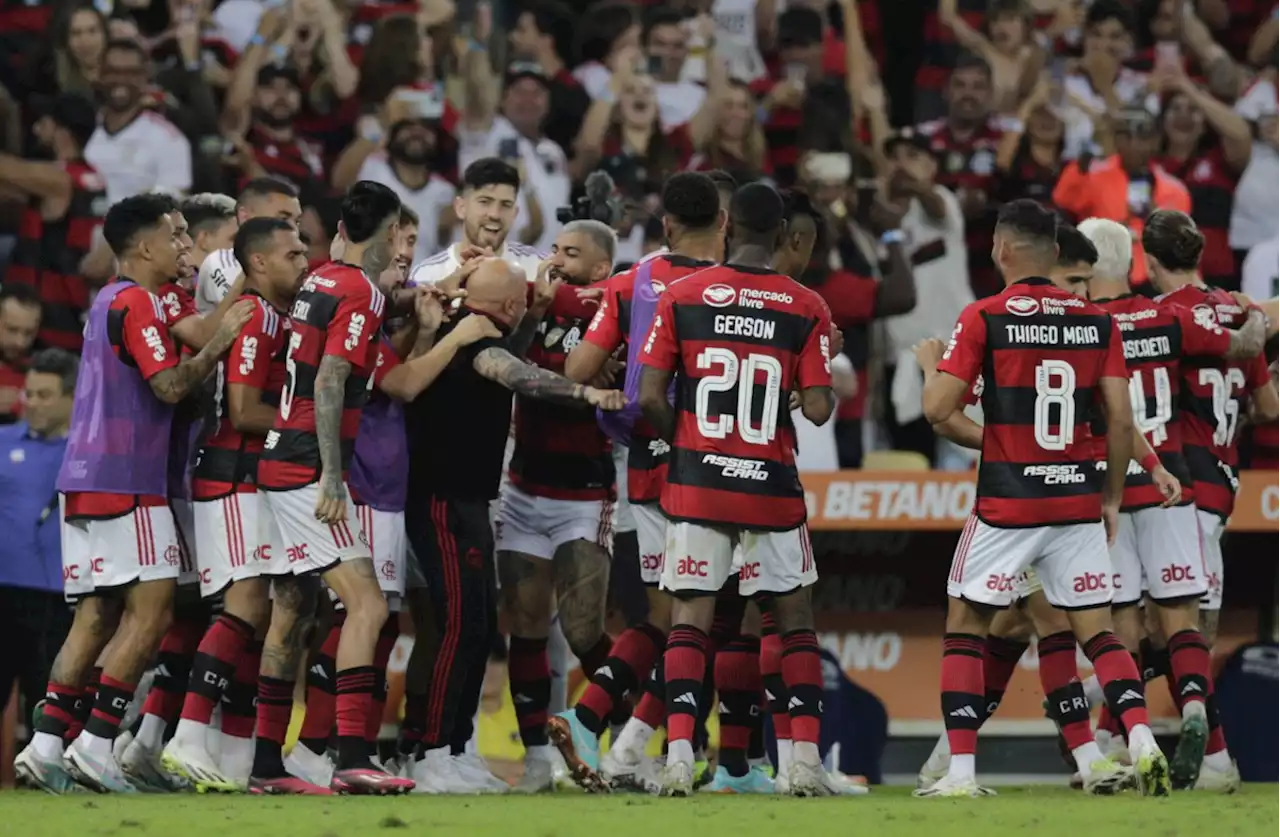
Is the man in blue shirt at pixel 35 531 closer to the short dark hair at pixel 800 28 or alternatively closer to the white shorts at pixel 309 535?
the white shorts at pixel 309 535

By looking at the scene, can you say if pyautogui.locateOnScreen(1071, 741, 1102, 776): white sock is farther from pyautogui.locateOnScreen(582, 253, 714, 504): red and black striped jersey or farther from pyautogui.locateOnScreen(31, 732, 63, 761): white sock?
pyautogui.locateOnScreen(31, 732, 63, 761): white sock

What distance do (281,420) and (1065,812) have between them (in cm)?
345

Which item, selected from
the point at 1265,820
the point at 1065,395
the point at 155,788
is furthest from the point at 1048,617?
the point at 155,788

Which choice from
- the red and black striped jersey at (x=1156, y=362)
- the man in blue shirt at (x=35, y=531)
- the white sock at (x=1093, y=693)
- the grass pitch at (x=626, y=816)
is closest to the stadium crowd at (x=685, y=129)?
the man in blue shirt at (x=35, y=531)

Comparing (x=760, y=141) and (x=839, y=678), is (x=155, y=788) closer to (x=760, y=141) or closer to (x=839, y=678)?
(x=839, y=678)

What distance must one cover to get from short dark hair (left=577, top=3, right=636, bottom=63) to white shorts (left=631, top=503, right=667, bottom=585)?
7289mm

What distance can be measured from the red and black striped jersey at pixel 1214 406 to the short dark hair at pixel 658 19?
6.44 metres

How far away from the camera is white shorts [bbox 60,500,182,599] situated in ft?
29.5

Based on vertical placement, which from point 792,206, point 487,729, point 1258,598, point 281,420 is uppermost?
point 792,206

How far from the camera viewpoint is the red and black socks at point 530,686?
952 cm

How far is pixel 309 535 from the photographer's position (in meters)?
8.64

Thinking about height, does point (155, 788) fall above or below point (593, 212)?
below

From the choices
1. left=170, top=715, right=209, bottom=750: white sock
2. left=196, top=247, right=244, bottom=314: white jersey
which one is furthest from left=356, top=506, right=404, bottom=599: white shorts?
left=196, top=247, right=244, bottom=314: white jersey

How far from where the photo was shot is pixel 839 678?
11867 mm
